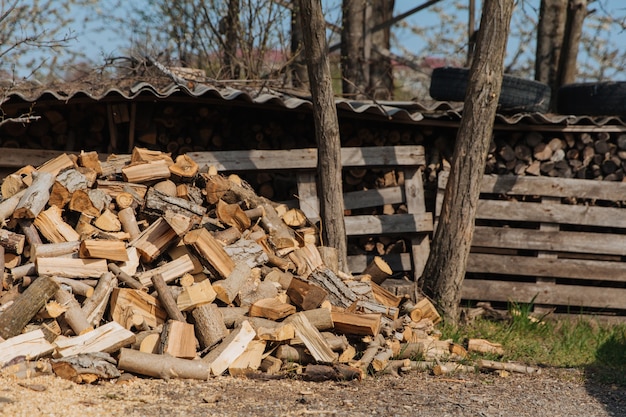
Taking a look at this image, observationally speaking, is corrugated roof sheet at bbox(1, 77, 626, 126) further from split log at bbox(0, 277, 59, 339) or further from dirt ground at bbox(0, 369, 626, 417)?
dirt ground at bbox(0, 369, 626, 417)

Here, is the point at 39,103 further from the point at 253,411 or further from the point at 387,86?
the point at 387,86

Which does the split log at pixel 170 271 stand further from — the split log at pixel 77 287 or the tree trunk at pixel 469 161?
the tree trunk at pixel 469 161

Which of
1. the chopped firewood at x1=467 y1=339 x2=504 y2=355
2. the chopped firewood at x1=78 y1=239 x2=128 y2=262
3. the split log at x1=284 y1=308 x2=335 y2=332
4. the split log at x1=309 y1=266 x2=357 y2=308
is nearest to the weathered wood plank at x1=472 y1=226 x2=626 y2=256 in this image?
the chopped firewood at x1=467 y1=339 x2=504 y2=355

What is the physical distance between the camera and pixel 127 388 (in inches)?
193

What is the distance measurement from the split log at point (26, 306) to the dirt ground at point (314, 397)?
2.13ft

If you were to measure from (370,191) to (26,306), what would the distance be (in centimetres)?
420

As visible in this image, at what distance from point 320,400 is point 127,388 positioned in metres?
1.32

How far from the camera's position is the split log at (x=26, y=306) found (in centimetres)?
538

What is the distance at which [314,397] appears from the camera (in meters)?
5.04

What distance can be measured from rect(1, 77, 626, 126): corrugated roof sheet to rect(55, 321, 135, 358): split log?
9.44 ft

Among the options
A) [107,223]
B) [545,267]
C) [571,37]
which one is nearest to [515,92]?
[545,267]

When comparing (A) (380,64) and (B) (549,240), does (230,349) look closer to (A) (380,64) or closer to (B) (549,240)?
(B) (549,240)

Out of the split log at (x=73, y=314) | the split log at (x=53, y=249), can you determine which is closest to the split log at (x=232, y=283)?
the split log at (x=73, y=314)

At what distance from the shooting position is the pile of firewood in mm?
5402
